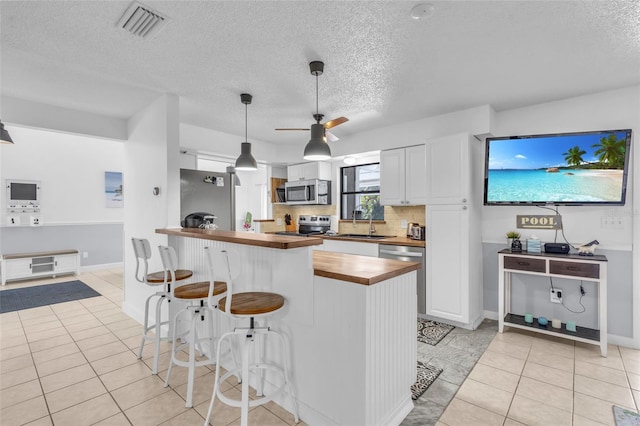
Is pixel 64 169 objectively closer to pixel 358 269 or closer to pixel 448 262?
pixel 358 269

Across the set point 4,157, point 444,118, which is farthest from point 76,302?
point 444,118

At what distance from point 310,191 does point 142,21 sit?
3551mm

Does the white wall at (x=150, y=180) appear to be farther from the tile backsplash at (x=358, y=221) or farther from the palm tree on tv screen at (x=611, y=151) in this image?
the palm tree on tv screen at (x=611, y=151)

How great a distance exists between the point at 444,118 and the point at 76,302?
5.87 m

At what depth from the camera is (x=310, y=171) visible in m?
5.42

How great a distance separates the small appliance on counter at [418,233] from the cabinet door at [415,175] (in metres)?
0.36

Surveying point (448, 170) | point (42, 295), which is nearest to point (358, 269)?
point (448, 170)

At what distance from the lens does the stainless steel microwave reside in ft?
17.0

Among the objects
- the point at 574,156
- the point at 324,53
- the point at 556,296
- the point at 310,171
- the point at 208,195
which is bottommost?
the point at 556,296

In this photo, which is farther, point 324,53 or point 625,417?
point 324,53

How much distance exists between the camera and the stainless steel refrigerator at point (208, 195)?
152 inches

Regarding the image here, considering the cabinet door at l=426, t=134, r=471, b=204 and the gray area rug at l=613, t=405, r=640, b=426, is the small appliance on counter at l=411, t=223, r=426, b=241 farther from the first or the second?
the gray area rug at l=613, t=405, r=640, b=426

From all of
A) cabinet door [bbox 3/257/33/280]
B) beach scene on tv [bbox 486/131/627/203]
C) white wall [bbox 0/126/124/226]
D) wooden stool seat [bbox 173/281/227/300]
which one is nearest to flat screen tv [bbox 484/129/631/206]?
beach scene on tv [bbox 486/131/627/203]

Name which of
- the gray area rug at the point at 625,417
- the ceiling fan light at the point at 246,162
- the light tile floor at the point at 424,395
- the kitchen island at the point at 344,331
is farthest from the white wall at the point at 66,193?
the gray area rug at the point at 625,417
